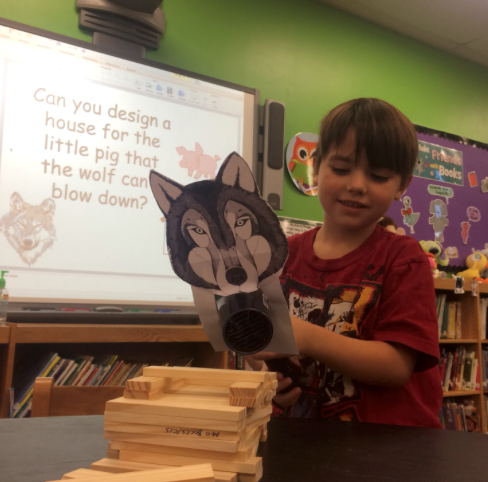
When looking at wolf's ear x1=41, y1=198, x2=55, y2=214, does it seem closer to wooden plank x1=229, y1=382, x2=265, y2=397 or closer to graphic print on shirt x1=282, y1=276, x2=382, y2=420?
graphic print on shirt x1=282, y1=276, x2=382, y2=420

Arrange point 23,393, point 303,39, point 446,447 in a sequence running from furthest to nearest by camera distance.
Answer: point 303,39
point 23,393
point 446,447

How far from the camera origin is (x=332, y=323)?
720 millimetres

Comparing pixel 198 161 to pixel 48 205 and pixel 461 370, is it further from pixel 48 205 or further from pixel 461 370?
pixel 461 370

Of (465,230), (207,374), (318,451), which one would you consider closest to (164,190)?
(207,374)

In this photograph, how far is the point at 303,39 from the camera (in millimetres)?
2260

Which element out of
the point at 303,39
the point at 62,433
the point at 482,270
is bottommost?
the point at 62,433

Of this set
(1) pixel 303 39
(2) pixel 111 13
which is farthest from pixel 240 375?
(1) pixel 303 39

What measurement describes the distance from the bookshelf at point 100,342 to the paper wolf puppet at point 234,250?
1.03 metres

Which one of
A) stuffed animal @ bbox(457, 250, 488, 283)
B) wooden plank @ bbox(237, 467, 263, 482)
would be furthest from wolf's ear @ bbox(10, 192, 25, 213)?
stuffed animal @ bbox(457, 250, 488, 283)

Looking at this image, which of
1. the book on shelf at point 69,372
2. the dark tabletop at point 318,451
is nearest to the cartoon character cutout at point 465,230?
the book on shelf at point 69,372

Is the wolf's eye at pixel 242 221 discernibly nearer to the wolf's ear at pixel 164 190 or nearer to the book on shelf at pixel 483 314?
the wolf's ear at pixel 164 190

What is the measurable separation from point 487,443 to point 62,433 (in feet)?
1.44

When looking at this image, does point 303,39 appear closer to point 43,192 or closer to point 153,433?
point 43,192

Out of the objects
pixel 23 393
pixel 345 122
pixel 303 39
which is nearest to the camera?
pixel 345 122
